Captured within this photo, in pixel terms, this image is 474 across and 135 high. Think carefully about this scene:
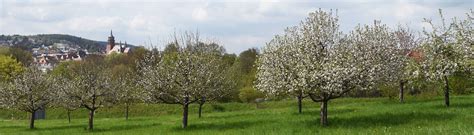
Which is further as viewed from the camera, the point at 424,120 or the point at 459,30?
the point at 459,30

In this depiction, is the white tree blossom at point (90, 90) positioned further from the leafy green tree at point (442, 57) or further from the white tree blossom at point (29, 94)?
the leafy green tree at point (442, 57)

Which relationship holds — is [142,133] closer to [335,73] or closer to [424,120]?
[335,73]

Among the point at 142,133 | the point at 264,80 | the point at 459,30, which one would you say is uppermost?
the point at 459,30

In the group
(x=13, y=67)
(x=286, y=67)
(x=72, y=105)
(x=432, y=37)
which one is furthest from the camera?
(x=13, y=67)

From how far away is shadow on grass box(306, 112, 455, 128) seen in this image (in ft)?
72.8

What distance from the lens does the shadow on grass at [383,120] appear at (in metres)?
22.2

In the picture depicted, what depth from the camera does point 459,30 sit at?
25672mm

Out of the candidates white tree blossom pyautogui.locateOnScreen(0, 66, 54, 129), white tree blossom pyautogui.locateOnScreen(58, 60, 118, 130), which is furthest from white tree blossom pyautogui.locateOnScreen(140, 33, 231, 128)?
white tree blossom pyautogui.locateOnScreen(0, 66, 54, 129)

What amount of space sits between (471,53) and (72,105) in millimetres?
27285

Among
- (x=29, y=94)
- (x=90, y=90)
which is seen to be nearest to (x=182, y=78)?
(x=90, y=90)

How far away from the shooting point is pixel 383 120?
77.0ft

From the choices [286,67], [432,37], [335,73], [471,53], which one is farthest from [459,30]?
[286,67]

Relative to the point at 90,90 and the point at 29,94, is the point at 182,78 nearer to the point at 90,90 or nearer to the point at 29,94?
the point at 90,90

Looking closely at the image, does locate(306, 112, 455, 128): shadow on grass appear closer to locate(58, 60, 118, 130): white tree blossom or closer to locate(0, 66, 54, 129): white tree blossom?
locate(58, 60, 118, 130): white tree blossom
